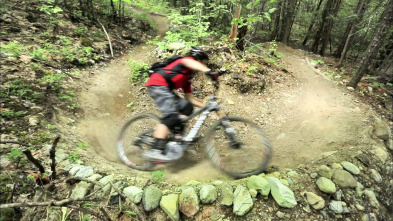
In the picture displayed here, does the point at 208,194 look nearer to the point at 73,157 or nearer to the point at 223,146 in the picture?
the point at 223,146

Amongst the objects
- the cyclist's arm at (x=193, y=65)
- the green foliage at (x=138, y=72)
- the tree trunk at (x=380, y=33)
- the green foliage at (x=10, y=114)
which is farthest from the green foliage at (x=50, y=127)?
the tree trunk at (x=380, y=33)

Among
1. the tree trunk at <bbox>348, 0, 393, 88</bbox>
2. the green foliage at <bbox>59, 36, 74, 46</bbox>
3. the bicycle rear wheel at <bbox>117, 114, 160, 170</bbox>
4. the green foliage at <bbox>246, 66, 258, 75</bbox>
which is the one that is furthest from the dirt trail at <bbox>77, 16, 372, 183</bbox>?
the green foliage at <bbox>59, 36, 74, 46</bbox>

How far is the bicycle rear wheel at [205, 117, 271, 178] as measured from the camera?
3.53 meters

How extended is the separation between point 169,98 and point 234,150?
5.20 feet

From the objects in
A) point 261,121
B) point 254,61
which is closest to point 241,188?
point 261,121

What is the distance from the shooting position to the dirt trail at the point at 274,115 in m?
4.21

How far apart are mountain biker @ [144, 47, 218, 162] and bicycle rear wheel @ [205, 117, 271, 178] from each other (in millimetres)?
680

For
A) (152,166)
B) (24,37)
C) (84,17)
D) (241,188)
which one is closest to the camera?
(241,188)

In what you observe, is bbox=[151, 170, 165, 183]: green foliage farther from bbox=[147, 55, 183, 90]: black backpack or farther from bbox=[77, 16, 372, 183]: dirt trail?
bbox=[147, 55, 183, 90]: black backpack

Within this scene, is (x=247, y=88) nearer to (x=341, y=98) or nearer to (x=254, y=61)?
(x=254, y=61)

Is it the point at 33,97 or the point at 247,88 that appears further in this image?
the point at 247,88

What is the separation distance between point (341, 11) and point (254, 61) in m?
11.9

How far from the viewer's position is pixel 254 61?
25.0 feet

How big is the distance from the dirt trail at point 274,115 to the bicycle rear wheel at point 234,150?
11.5 inches
